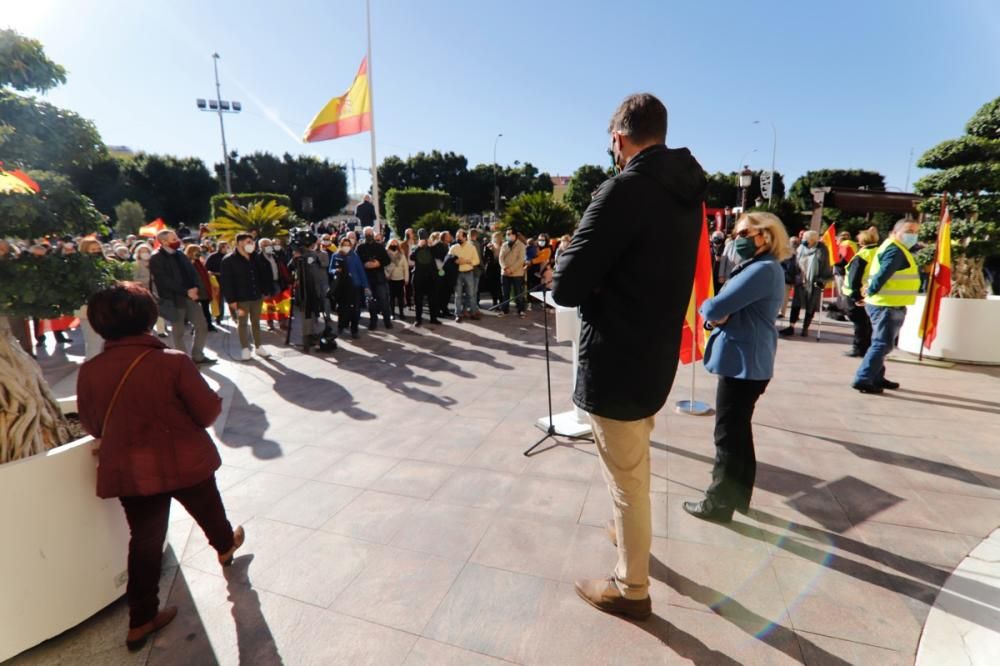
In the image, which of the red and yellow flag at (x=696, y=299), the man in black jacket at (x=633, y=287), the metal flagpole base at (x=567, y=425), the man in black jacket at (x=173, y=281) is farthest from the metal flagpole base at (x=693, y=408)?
the man in black jacket at (x=173, y=281)

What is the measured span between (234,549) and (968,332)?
842cm

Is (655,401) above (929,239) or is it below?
below

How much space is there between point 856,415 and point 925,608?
2.89 metres

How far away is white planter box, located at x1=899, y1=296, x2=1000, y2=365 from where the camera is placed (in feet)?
21.0

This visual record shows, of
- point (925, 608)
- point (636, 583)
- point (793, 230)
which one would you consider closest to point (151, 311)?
point (636, 583)

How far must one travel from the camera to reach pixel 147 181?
41.8 meters

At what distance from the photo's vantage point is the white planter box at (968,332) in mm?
6391

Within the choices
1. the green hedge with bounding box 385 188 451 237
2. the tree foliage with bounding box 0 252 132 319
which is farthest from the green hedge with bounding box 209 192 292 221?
the tree foliage with bounding box 0 252 132 319

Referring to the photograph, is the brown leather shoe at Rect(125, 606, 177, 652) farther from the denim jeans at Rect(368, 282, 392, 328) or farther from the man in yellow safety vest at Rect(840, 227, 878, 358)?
the denim jeans at Rect(368, 282, 392, 328)

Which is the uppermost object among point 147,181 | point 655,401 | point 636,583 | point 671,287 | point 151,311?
point 147,181

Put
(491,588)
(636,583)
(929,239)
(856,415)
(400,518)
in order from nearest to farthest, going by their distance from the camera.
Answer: (636,583) → (491,588) → (400,518) → (856,415) → (929,239)

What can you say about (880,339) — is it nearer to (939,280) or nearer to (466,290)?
(939,280)

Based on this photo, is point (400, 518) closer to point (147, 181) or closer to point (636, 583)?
point (636, 583)

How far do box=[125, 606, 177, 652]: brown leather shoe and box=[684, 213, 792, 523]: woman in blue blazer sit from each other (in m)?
2.83
